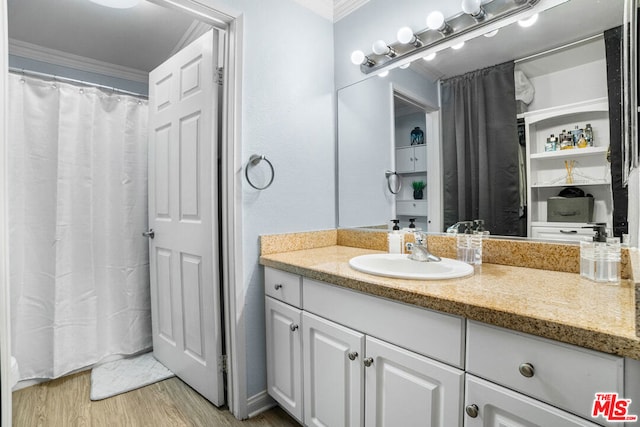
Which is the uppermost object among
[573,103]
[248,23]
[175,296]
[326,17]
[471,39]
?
[326,17]

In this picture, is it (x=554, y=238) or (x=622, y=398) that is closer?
(x=622, y=398)

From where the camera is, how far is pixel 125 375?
2047mm

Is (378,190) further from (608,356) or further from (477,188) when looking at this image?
(608,356)

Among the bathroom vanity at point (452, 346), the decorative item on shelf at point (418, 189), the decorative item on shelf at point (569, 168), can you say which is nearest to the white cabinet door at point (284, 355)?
the bathroom vanity at point (452, 346)

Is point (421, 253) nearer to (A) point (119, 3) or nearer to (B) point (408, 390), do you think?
(B) point (408, 390)

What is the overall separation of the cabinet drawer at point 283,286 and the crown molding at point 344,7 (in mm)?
1578

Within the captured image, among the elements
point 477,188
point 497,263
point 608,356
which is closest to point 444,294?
point 608,356

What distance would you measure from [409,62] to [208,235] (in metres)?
1.38

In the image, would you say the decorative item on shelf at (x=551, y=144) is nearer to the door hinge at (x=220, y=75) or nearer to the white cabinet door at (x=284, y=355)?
the white cabinet door at (x=284, y=355)

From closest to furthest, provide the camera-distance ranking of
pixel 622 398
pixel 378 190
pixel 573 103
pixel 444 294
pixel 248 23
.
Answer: pixel 622 398
pixel 444 294
pixel 573 103
pixel 248 23
pixel 378 190

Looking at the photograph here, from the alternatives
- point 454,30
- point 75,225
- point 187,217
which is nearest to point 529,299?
point 454,30

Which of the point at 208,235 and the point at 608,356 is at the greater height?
the point at 208,235

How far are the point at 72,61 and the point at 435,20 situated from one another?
277 centimetres

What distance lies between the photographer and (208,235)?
1.70m
